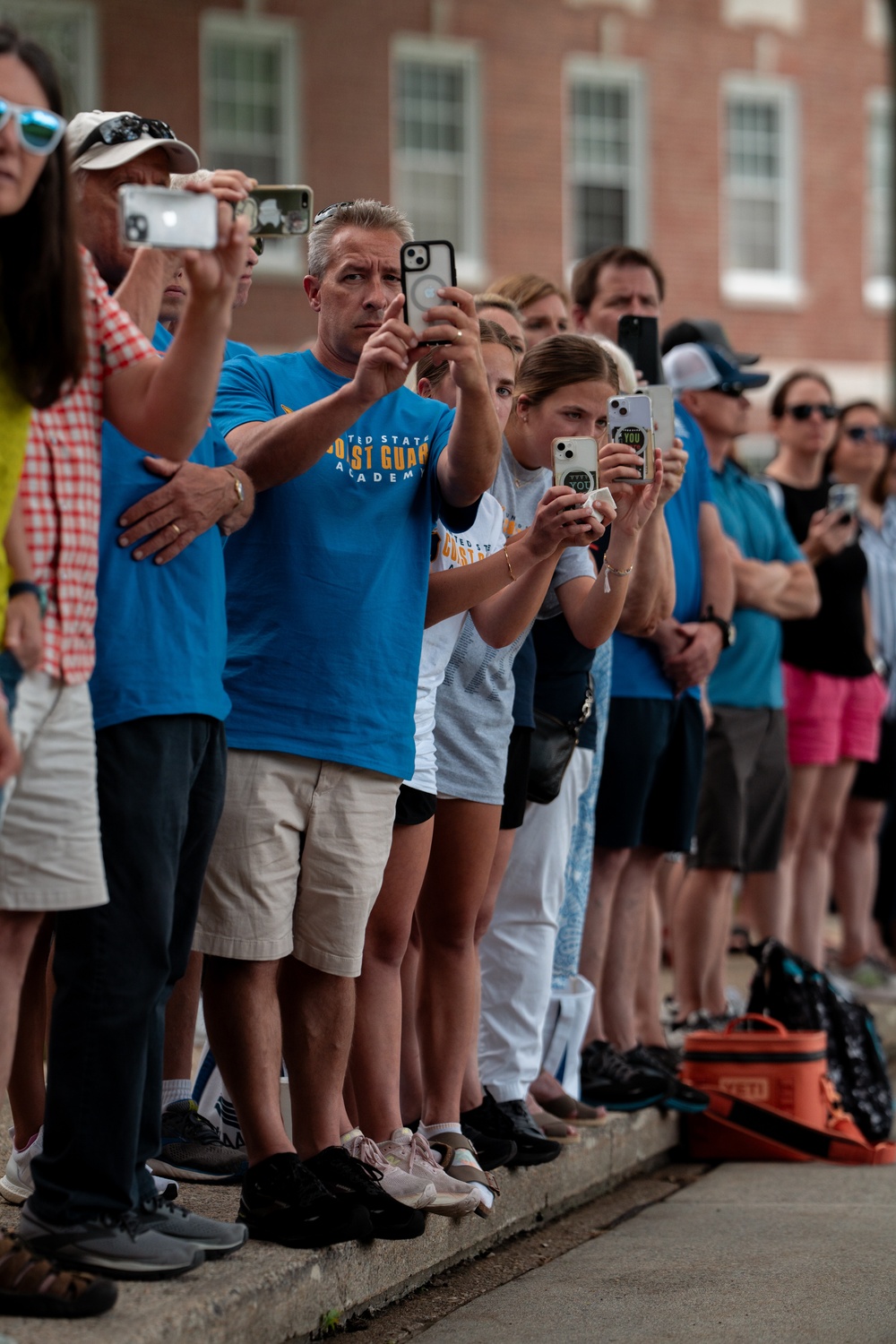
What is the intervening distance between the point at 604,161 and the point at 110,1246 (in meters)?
17.2

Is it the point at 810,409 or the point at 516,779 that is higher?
the point at 810,409

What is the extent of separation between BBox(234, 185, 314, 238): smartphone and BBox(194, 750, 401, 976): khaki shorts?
1.07 meters

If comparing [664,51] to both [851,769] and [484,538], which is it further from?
[484,538]

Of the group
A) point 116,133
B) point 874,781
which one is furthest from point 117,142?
point 874,781

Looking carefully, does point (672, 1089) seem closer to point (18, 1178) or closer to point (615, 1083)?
point (615, 1083)

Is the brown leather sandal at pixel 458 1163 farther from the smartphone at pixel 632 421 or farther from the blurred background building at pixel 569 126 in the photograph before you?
the blurred background building at pixel 569 126

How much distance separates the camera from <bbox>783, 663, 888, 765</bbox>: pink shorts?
803 centimetres

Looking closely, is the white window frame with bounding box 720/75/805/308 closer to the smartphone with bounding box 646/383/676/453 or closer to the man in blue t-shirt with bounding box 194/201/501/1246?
the smartphone with bounding box 646/383/676/453

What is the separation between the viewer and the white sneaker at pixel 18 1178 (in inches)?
155

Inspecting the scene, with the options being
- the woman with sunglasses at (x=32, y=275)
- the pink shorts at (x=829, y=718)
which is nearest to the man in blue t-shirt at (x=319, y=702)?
the woman with sunglasses at (x=32, y=275)

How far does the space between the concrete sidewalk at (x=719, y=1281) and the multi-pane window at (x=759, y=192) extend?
15.7 m

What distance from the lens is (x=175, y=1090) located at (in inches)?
174

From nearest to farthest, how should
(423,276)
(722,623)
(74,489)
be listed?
(74,489)
(423,276)
(722,623)

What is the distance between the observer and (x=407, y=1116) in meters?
4.71
